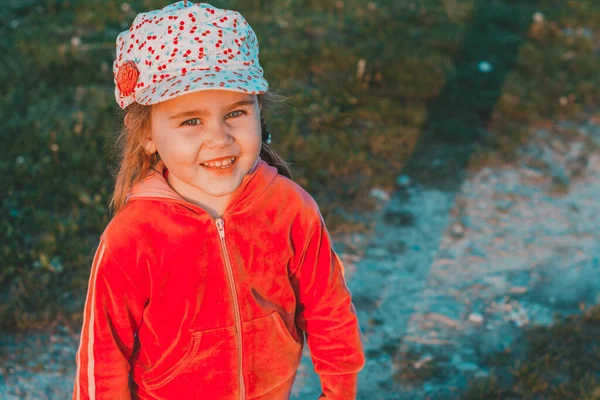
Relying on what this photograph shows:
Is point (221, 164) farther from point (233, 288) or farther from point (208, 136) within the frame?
point (233, 288)

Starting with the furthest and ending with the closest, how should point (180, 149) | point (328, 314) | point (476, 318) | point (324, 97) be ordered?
point (324, 97), point (476, 318), point (328, 314), point (180, 149)

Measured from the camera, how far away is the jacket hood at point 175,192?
2412 millimetres

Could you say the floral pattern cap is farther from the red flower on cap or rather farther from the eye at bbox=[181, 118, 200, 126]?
the eye at bbox=[181, 118, 200, 126]

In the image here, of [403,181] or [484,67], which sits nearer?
[403,181]

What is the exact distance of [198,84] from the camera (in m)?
2.22

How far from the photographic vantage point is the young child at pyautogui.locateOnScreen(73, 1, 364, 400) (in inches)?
91.1

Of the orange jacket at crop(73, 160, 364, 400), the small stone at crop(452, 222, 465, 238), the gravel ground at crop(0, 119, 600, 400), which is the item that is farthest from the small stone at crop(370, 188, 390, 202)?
the orange jacket at crop(73, 160, 364, 400)

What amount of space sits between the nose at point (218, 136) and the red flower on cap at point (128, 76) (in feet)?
0.88

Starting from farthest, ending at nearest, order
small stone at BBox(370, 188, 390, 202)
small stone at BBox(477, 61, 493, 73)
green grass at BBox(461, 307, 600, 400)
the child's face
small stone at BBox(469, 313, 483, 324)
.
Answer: small stone at BBox(477, 61, 493, 73), small stone at BBox(370, 188, 390, 202), small stone at BBox(469, 313, 483, 324), green grass at BBox(461, 307, 600, 400), the child's face

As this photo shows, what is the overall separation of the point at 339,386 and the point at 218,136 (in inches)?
38.7

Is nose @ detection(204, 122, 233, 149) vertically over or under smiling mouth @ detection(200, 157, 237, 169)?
over

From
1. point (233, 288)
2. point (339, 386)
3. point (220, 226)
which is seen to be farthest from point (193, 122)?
point (339, 386)

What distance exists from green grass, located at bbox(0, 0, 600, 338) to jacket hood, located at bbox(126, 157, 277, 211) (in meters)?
1.83

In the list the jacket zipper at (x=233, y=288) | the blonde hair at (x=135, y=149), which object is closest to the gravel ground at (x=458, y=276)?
the jacket zipper at (x=233, y=288)
